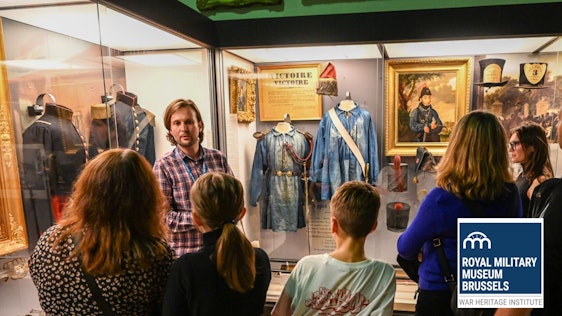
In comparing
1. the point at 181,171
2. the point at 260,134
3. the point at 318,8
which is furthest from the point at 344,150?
the point at 181,171

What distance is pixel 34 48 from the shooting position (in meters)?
1.97

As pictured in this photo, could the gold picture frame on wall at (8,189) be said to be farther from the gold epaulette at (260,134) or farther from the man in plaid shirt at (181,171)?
the gold epaulette at (260,134)

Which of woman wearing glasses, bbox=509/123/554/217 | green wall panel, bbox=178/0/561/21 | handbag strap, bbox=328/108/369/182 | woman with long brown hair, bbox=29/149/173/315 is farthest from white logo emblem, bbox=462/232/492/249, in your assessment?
green wall panel, bbox=178/0/561/21

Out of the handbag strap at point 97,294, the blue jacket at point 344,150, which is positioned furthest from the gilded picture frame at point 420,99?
the handbag strap at point 97,294

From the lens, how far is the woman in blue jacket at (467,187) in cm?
147

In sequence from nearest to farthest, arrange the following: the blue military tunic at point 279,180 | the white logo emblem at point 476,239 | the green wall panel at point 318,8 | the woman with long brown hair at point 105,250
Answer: the woman with long brown hair at point 105,250 < the white logo emblem at point 476,239 < the green wall panel at point 318,8 < the blue military tunic at point 279,180

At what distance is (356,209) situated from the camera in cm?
147

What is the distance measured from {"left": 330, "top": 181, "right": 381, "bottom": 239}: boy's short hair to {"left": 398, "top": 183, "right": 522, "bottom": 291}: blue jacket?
19cm

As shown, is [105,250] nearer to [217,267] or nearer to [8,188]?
[217,267]

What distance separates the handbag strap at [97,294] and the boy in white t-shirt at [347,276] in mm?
631

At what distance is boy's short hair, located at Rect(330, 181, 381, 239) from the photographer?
147cm

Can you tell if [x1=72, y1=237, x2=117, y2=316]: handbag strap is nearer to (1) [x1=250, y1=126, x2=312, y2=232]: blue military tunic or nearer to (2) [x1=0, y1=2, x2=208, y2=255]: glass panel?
(2) [x1=0, y1=2, x2=208, y2=255]: glass panel

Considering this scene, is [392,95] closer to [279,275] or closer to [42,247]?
[279,275]

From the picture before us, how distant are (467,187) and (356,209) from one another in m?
0.43
